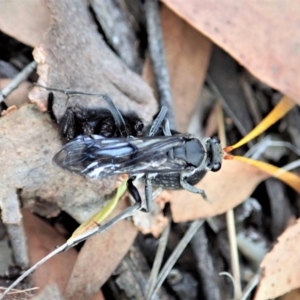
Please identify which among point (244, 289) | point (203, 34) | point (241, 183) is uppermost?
point (203, 34)

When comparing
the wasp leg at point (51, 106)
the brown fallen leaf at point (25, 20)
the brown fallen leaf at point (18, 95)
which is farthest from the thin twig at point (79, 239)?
the brown fallen leaf at point (25, 20)

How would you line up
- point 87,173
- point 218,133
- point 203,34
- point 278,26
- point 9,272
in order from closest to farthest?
point 87,173
point 9,272
point 278,26
point 203,34
point 218,133

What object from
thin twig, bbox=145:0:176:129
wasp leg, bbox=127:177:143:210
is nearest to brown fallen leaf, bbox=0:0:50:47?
thin twig, bbox=145:0:176:129

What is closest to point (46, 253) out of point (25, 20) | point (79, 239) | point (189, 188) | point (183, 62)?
point (79, 239)

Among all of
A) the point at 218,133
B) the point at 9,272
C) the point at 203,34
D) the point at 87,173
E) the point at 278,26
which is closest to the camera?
the point at 87,173

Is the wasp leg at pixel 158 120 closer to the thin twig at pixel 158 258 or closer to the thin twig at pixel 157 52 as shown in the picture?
the thin twig at pixel 157 52

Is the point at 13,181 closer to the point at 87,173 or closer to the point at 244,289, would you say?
the point at 87,173

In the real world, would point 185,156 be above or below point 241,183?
above

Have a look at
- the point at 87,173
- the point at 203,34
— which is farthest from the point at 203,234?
the point at 203,34
